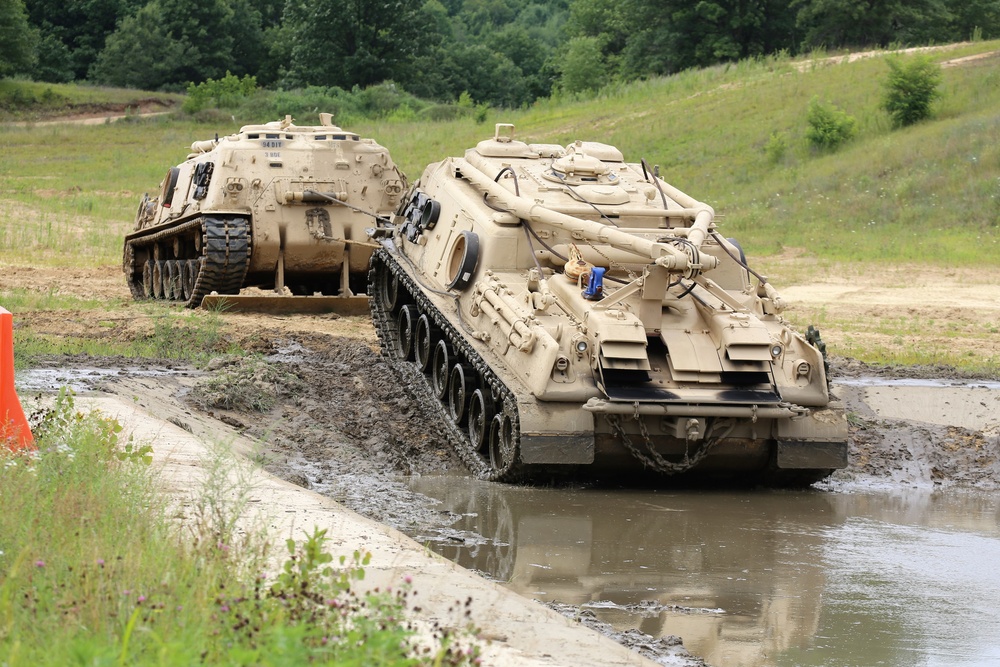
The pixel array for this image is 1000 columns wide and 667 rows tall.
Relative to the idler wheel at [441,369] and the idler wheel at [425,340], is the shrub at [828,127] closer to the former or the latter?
the idler wheel at [425,340]

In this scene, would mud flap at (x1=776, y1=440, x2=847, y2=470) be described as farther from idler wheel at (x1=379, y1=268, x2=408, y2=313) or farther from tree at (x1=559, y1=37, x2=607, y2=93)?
tree at (x1=559, y1=37, x2=607, y2=93)

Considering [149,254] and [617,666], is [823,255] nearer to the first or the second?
[149,254]

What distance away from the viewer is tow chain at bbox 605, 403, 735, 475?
10609 millimetres

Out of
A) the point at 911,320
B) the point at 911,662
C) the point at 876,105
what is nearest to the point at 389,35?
the point at 876,105

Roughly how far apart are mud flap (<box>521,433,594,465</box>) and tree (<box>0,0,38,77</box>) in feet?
170

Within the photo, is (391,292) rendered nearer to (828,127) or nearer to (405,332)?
(405,332)

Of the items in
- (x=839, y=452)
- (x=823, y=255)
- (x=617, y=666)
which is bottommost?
(x=823, y=255)

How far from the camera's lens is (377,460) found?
1148 centimetres

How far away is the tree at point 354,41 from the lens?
6353cm

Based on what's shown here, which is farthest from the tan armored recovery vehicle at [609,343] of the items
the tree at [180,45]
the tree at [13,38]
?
the tree at [180,45]

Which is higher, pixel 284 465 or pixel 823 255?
pixel 284 465

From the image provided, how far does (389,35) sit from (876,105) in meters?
35.0

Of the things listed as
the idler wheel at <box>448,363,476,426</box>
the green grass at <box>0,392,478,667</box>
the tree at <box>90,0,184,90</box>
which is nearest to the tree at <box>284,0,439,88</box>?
the tree at <box>90,0,184,90</box>

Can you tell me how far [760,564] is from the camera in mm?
8836
